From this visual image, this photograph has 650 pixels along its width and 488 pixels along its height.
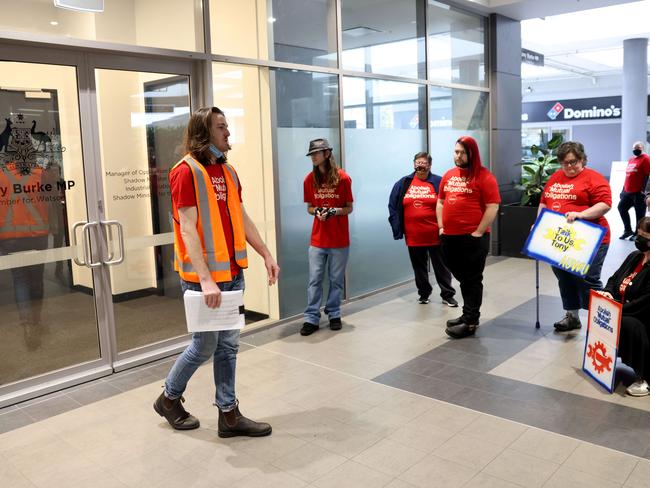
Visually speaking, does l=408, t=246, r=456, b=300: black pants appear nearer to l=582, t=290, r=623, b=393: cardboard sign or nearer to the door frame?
l=582, t=290, r=623, b=393: cardboard sign

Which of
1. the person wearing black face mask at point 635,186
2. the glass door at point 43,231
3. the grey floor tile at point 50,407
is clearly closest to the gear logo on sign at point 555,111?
the person wearing black face mask at point 635,186

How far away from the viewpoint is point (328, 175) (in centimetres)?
507

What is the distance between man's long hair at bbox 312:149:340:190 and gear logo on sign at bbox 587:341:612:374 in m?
2.30

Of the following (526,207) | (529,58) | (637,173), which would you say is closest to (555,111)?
(529,58)

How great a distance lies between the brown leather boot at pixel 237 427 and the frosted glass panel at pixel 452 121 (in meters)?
5.01

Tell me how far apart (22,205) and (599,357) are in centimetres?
379

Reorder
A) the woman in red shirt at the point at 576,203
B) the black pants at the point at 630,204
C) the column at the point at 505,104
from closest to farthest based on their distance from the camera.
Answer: the woman in red shirt at the point at 576,203, the column at the point at 505,104, the black pants at the point at 630,204

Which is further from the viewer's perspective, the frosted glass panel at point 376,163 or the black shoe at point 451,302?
the frosted glass panel at point 376,163

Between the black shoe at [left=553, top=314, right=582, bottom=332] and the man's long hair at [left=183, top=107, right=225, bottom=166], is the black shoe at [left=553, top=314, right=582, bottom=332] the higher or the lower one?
the lower one

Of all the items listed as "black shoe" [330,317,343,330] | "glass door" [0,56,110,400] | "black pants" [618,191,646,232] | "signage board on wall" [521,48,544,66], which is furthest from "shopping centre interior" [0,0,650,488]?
"signage board on wall" [521,48,544,66]

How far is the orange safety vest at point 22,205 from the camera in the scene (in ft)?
12.5

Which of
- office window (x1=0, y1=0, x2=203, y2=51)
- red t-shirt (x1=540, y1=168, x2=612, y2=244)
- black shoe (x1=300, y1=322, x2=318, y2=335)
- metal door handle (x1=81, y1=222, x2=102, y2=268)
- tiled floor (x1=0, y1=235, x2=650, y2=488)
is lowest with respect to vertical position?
tiled floor (x1=0, y1=235, x2=650, y2=488)

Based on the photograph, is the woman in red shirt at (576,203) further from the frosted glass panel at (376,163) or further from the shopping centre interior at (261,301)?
the frosted glass panel at (376,163)

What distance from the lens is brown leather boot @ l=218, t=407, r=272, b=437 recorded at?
3266 millimetres
